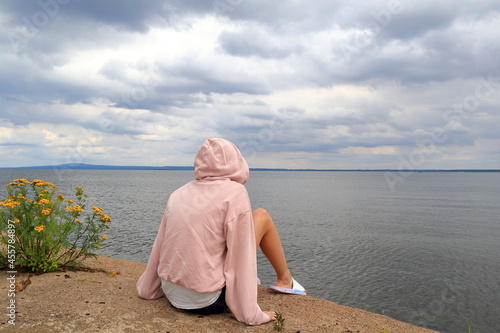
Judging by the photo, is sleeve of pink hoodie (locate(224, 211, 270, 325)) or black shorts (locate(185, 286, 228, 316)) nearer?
sleeve of pink hoodie (locate(224, 211, 270, 325))

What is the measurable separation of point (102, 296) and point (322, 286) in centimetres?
646

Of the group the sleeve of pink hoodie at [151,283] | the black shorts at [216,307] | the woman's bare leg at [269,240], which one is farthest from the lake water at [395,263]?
the sleeve of pink hoodie at [151,283]

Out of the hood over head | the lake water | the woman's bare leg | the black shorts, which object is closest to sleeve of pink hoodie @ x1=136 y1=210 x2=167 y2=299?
the black shorts

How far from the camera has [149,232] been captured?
17328mm

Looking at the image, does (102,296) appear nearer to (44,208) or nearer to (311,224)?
(44,208)

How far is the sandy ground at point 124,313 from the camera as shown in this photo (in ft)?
11.9

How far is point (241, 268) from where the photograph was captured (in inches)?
146

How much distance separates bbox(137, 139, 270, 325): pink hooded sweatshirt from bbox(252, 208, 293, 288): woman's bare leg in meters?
0.46

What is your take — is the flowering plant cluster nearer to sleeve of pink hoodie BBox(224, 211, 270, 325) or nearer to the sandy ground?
the sandy ground

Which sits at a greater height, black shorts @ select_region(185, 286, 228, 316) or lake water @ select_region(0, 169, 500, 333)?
black shorts @ select_region(185, 286, 228, 316)

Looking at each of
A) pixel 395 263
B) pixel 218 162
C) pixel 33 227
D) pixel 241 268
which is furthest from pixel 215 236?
pixel 395 263

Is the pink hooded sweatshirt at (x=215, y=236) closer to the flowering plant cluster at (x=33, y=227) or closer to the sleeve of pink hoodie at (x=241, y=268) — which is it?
the sleeve of pink hoodie at (x=241, y=268)

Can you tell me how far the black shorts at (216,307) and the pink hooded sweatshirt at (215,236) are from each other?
9 cm

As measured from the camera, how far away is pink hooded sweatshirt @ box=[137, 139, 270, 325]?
143 inches
